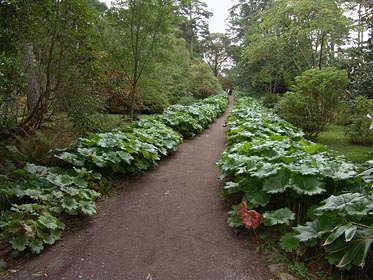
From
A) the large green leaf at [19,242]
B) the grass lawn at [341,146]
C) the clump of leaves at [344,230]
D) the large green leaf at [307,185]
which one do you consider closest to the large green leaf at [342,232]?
the clump of leaves at [344,230]

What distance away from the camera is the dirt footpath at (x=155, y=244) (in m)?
2.44

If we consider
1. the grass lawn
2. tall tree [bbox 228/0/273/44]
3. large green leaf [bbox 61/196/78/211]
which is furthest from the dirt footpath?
tall tree [bbox 228/0/273/44]

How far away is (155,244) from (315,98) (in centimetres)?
742

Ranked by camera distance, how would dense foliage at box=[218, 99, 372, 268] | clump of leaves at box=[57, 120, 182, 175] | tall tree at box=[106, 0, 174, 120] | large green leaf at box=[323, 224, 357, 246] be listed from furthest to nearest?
tall tree at box=[106, 0, 174, 120] < clump of leaves at box=[57, 120, 182, 175] < dense foliage at box=[218, 99, 372, 268] < large green leaf at box=[323, 224, 357, 246]

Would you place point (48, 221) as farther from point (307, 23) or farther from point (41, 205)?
point (307, 23)

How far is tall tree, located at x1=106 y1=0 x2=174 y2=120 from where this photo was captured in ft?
27.2

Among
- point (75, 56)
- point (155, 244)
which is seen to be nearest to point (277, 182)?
point (155, 244)

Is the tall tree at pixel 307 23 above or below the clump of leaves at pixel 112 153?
above

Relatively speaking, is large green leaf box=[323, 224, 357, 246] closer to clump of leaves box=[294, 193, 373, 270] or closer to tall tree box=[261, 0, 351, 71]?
clump of leaves box=[294, 193, 373, 270]

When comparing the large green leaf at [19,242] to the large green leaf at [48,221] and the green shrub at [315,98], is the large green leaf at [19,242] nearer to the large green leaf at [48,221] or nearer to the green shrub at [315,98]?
the large green leaf at [48,221]

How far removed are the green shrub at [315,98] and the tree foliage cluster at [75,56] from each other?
4.41 meters

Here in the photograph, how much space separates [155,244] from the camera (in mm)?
2885

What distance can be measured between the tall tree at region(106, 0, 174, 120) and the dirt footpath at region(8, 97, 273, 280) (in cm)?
545

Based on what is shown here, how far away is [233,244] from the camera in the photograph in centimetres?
290
